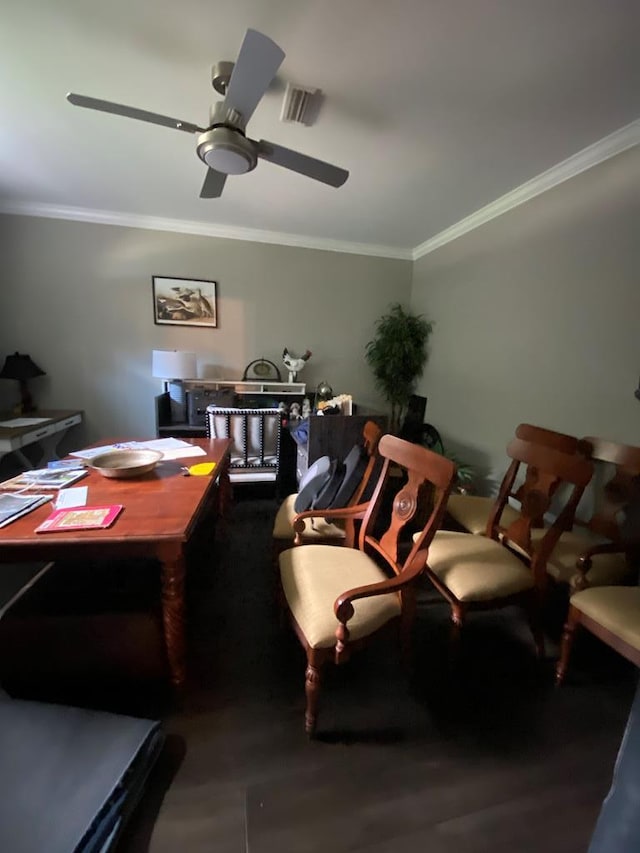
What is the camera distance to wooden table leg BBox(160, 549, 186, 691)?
127cm

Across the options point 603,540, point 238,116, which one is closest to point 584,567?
point 603,540

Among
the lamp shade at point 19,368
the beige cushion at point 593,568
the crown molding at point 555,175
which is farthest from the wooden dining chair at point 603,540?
the lamp shade at point 19,368

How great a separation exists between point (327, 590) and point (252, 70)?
1.89 meters

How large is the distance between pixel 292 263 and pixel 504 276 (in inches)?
83.0

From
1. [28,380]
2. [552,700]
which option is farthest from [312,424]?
[28,380]

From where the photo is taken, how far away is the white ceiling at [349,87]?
1.28m

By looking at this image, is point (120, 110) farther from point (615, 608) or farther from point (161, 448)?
point (615, 608)

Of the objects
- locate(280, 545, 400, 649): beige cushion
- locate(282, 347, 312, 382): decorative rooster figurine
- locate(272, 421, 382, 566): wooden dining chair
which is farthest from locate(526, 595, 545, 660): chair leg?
locate(282, 347, 312, 382): decorative rooster figurine

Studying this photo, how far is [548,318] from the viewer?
2316 mm

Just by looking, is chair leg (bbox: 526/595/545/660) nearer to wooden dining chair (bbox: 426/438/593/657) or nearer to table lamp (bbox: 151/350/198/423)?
wooden dining chair (bbox: 426/438/593/657)

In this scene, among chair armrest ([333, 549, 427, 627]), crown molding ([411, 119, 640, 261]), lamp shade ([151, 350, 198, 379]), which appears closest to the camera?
chair armrest ([333, 549, 427, 627])

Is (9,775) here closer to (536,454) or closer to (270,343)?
(536,454)

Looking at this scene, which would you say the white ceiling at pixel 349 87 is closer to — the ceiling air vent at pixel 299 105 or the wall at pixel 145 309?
the ceiling air vent at pixel 299 105

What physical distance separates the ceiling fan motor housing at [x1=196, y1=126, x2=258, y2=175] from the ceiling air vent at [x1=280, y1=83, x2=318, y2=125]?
14.3 inches
